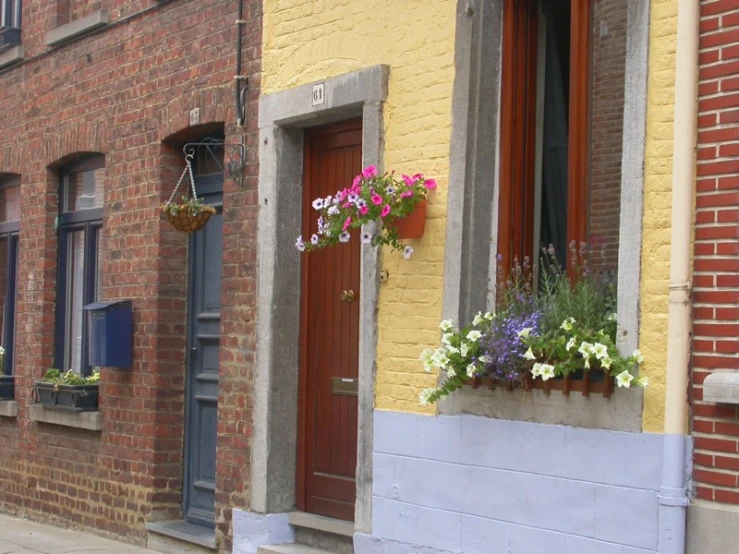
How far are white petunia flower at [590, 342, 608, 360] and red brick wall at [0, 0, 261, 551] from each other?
325 cm

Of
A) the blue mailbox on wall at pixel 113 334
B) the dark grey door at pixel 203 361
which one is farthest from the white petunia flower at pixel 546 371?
the blue mailbox on wall at pixel 113 334

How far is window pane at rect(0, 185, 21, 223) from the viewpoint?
12.5m

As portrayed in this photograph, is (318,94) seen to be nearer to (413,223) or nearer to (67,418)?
(413,223)

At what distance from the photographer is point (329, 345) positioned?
8.45 m

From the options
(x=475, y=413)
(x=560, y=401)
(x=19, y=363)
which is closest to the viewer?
(x=560, y=401)

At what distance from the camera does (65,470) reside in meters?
10.9

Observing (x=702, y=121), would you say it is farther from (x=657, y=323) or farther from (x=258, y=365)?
(x=258, y=365)

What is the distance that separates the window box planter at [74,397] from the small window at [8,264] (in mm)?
1633

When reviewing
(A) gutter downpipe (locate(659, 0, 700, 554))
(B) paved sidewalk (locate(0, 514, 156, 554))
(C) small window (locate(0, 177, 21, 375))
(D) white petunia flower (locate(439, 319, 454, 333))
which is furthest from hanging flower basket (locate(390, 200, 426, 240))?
(C) small window (locate(0, 177, 21, 375))

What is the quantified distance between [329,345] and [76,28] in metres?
4.15

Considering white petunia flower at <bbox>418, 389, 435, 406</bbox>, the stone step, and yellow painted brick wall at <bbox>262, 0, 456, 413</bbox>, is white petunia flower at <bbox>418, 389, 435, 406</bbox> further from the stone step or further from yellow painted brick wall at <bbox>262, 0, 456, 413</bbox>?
the stone step

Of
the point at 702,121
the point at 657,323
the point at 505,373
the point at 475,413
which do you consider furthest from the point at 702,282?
the point at 475,413

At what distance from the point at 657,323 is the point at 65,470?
641cm

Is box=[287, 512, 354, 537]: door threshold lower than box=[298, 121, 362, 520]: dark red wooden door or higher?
lower
